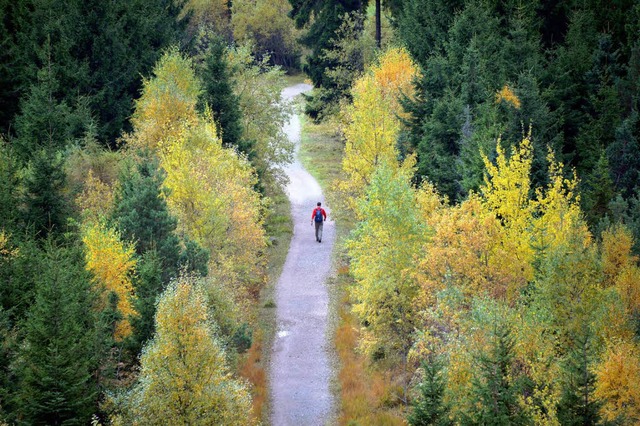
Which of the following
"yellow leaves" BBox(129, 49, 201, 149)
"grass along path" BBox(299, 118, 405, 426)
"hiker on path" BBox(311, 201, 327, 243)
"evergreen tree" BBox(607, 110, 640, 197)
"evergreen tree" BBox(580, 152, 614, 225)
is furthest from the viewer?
"hiker on path" BBox(311, 201, 327, 243)

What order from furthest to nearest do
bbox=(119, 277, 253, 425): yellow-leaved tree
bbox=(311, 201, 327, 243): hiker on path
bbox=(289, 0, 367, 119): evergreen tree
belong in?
bbox=(289, 0, 367, 119): evergreen tree → bbox=(311, 201, 327, 243): hiker on path → bbox=(119, 277, 253, 425): yellow-leaved tree

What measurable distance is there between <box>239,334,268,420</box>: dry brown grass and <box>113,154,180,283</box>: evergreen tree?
652 centimetres

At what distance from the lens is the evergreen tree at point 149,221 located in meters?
34.2

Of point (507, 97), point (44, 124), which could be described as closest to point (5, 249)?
point (44, 124)

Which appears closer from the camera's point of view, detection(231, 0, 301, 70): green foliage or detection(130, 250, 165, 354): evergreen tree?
detection(130, 250, 165, 354): evergreen tree

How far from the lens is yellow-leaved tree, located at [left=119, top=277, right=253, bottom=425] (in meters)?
24.0

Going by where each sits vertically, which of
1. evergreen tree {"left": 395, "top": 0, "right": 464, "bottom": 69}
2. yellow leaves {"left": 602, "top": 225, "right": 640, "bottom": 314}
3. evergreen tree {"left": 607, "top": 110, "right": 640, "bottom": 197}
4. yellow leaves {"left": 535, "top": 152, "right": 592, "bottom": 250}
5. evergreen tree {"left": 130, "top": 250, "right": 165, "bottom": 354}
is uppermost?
evergreen tree {"left": 395, "top": 0, "right": 464, "bottom": 69}

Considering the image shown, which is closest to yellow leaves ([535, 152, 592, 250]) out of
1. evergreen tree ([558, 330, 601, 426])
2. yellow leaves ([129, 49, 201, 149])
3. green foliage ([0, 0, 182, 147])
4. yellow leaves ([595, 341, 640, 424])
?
yellow leaves ([595, 341, 640, 424])

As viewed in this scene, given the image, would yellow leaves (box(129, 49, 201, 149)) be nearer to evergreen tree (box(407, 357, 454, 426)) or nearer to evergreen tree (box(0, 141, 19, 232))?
evergreen tree (box(0, 141, 19, 232))

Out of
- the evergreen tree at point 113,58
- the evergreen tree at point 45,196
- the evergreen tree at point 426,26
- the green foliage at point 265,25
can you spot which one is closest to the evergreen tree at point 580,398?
the evergreen tree at point 45,196

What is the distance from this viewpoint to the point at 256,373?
36.2 meters

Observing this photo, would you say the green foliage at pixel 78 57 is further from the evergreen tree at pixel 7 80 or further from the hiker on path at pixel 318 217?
the hiker on path at pixel 318 217

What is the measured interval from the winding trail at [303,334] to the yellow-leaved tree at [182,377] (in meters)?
8.88

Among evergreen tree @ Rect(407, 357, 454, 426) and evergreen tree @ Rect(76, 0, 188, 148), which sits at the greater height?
evergreen tree @ Rect(76, 0, 188, 148)
